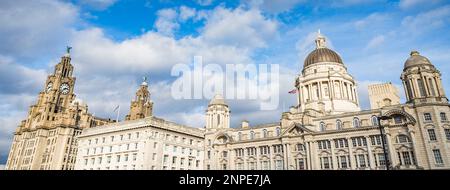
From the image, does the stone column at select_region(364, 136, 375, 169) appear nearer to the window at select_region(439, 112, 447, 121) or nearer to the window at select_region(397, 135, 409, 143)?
the window at select_region(397, 135, 409, 143)

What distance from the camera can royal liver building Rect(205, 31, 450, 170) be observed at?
52000 mm

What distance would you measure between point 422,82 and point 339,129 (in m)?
17.2

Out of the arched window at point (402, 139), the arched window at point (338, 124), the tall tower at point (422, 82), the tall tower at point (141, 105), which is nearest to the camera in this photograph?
the arched window at point (402, 139)

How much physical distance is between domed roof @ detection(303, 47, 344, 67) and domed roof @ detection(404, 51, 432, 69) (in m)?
26.0

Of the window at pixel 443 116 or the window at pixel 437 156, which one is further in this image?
the window at pixel 443 116

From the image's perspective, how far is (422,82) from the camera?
180ft

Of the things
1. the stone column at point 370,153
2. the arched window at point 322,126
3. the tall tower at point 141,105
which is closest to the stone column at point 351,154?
the stone column at point 370,153

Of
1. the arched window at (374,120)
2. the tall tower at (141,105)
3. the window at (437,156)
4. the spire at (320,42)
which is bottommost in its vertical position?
the window at (437,156)

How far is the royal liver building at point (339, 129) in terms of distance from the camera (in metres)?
52.0

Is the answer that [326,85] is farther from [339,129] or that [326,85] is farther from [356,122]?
[339,129]

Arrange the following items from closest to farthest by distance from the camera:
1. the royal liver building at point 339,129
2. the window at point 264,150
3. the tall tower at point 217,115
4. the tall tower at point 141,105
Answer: the royal liver building at point 339,129 < the window at point 264,150 < the tall tower at point 217,115 < the tall tower at point 141,105

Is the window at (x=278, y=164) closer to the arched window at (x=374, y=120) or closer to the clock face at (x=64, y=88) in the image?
the arched window at (x=374, y=120)
